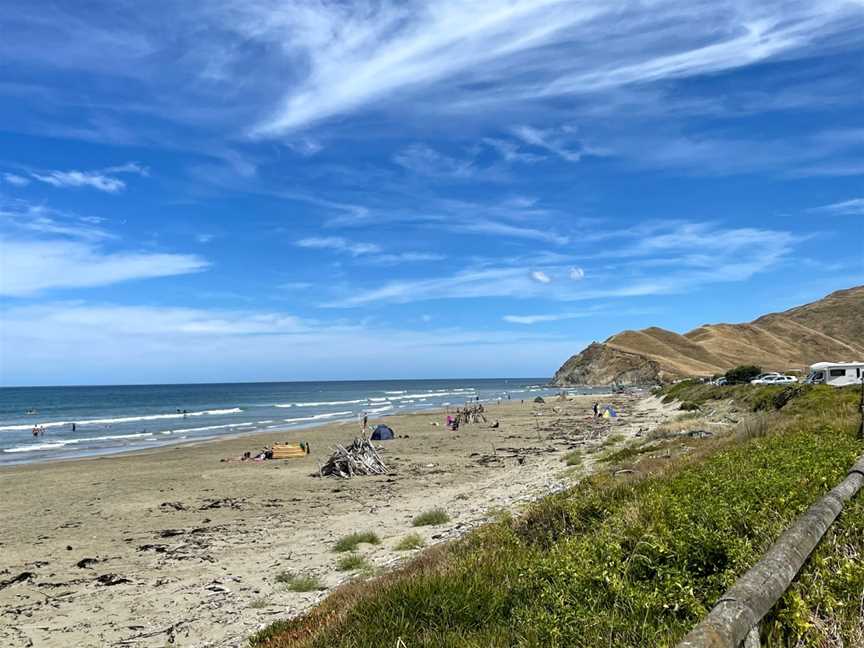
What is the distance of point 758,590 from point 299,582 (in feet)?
27.4

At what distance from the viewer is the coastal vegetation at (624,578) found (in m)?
4.28

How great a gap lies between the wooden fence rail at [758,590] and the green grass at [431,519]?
33.5 ft

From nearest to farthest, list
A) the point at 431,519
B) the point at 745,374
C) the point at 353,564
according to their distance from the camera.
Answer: the point at 353,564, the point at 431,519, the point at 745,374

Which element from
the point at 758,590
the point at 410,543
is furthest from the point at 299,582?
the point at 758,590

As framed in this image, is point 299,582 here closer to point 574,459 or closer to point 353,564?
point 353,564

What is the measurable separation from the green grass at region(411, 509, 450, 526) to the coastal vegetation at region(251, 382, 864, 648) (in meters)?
6.10

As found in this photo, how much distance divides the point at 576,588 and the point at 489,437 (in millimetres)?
34270

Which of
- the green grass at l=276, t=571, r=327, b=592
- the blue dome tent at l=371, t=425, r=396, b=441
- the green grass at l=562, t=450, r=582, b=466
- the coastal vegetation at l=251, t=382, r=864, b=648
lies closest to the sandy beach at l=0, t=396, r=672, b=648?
the green grass at l=276, t=571, r=327, b=592

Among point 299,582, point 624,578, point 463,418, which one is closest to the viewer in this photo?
point 624,578

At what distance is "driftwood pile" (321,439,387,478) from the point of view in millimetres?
23672

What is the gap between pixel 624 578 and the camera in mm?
5141

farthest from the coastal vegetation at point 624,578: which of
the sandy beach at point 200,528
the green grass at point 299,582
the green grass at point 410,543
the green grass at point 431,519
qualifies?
the green grass at point 431,519

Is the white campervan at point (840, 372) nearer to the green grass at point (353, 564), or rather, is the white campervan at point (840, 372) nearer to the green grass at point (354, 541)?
the green grass at point (354, 541)

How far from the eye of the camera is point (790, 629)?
4.12 m
